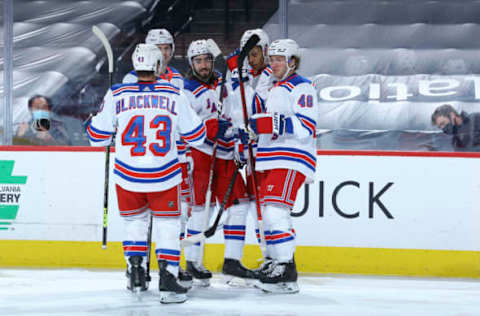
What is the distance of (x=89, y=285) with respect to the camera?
12.9 ft

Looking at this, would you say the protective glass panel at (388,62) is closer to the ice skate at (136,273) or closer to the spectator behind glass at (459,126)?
the spectator behind glass at (459,126)

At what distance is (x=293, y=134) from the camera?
3746 millimetres

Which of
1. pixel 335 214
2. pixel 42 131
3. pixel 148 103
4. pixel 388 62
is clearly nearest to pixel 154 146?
pixel 148 103

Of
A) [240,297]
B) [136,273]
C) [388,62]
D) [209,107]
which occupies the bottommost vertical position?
[240,297]

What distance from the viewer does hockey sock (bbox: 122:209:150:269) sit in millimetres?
3539

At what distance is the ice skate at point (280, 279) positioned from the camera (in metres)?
3.70

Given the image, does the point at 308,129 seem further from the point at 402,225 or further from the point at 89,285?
the point at 89,285

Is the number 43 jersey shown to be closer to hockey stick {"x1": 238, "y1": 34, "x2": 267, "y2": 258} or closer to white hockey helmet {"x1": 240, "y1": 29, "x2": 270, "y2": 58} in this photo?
hockey stick {"x1": 238, "y1": 34, "x2": 267, "y2": 258}

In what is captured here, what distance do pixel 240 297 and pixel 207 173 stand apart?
66cm

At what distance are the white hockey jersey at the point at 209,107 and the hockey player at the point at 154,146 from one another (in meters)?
0.41

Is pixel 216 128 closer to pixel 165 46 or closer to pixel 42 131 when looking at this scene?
pixel 165 46

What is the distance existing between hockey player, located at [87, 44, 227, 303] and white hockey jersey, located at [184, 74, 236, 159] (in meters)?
0.41

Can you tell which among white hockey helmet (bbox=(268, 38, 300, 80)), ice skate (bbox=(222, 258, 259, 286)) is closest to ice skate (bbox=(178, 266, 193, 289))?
ice skate (bbox=(222, 258, 259, 286))

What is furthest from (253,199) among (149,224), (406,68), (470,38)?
(470,38)
